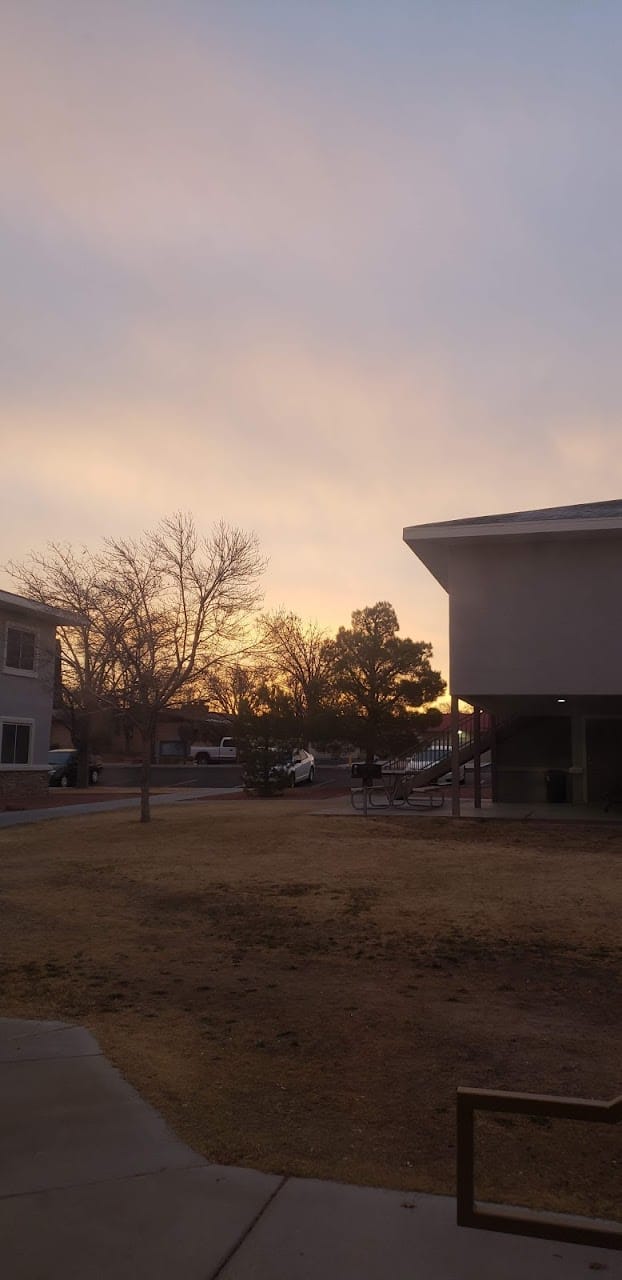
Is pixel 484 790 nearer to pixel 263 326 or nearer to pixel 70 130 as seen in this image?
pixel 263 326

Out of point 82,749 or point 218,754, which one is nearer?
point 82,749

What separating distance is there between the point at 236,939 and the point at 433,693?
3722 centimetres

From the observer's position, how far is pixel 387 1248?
9.96 ft

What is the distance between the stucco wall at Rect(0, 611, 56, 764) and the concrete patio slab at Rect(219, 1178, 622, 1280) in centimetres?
2493

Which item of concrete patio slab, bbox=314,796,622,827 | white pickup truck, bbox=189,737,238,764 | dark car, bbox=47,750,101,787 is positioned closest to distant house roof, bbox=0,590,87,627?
concrete patio slab, bbox=314,796,622,827

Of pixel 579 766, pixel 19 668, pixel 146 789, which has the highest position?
pixel 19 668

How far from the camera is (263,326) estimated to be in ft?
51.0

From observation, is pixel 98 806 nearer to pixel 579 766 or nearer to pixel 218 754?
pixel 579 766

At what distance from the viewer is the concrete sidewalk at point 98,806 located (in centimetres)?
2117

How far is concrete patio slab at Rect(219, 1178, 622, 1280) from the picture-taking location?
2902 mm

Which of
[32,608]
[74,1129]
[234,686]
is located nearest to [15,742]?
[32,608]

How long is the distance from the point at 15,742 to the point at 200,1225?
26067mm

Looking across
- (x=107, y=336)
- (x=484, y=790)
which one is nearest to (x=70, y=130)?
(x=107, y=336)

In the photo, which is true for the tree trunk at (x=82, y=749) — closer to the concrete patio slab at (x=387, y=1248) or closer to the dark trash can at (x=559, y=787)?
the dark trash can at (x=559, y=787)
